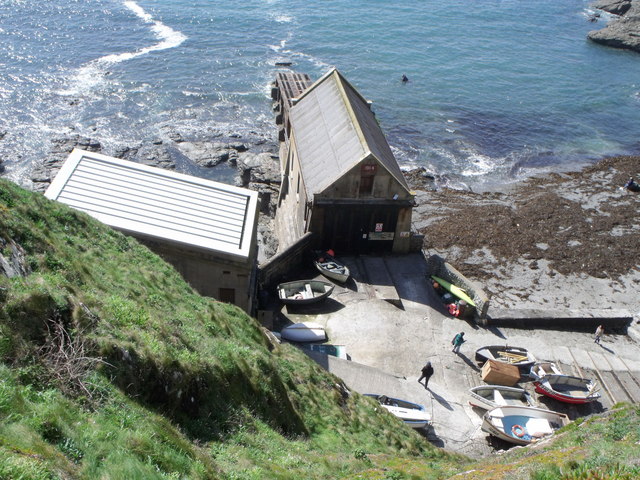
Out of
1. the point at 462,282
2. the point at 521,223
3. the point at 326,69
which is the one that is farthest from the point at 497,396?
the point at 326,69

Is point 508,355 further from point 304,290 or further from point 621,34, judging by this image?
point 621,34

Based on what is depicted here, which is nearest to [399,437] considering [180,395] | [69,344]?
[180,395]

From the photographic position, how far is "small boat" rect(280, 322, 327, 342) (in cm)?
2464

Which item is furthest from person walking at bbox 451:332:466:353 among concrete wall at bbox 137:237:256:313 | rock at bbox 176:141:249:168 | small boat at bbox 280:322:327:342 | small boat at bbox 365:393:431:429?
rock at bbox 176:141:249:168

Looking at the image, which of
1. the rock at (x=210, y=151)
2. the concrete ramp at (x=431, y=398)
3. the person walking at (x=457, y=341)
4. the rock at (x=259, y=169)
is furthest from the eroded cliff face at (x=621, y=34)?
the concrete ramp at (x=431, y=398)

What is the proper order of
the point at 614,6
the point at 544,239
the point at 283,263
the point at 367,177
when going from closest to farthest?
the point at 283,263
the point at 367,177
the point at 544,239
the point at 614,6

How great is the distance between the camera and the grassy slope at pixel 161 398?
27.6 feet

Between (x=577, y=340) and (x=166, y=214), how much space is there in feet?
71.1

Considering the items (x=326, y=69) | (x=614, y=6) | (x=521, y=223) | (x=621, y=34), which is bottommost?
(x=521, y=223)

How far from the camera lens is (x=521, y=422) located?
22.0 meters

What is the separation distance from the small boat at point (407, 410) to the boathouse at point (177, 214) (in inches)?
274

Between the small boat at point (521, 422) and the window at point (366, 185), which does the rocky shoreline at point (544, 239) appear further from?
the small boat at point (521, 422)

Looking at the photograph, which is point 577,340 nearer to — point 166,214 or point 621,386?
point 621,386

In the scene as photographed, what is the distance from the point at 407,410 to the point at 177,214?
479 inches
